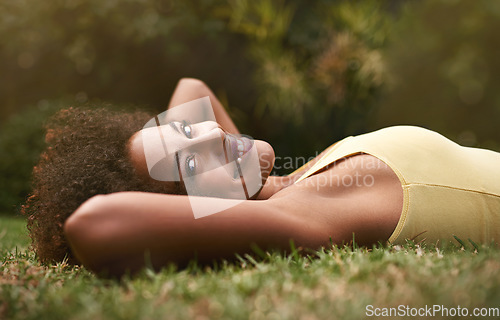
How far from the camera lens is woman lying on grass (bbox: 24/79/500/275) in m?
1.60

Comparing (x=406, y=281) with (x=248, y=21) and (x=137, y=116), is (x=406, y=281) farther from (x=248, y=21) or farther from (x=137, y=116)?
Answer: (x=248, y=21)

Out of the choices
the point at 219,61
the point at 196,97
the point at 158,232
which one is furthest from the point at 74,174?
the point at 219,61

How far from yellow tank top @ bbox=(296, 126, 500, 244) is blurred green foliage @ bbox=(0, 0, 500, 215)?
9.39ft

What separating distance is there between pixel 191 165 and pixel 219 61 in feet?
15.6

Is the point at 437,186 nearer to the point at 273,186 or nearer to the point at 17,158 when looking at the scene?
the point at 273,186

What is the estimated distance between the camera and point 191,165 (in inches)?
79.8

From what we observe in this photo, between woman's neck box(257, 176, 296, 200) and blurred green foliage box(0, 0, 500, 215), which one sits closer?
woman's neck box(257, 176, 296, 200)

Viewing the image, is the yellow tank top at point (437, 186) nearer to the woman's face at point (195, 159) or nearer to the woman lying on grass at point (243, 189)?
the woman lying on grass at point (243, 189)

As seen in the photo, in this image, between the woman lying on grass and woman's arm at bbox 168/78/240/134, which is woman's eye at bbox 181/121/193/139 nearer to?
the woman lying on grass

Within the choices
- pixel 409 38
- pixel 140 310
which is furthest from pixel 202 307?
pixel 409 38

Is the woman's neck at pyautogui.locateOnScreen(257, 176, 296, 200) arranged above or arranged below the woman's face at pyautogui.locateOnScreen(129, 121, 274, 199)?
below

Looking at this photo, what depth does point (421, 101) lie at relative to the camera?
9.29 metres

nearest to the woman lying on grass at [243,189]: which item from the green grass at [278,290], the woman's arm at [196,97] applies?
the green grass at [278,290]

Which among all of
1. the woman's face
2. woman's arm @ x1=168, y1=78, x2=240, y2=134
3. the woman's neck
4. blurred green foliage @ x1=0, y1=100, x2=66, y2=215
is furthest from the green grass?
blurred green foliage @ x1=0, y1=100, x2=66, y2=215
